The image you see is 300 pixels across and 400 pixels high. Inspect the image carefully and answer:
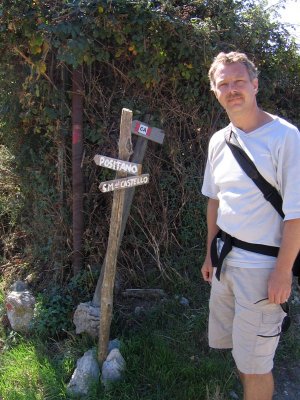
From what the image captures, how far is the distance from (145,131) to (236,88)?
3.93 feet

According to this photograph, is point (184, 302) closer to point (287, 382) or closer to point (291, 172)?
point (287, 382)

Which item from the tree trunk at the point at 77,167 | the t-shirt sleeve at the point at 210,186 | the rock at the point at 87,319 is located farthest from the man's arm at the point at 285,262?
the tree trunk at the point at 77,167

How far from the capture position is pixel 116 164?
273 cm

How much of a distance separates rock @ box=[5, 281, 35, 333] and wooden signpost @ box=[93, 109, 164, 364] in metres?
0.98

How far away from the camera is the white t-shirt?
2.10 m

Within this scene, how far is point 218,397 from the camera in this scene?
2924 millimetres

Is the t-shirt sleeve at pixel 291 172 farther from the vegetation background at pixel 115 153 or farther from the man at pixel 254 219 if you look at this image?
the vegetation background at pixel 115 153

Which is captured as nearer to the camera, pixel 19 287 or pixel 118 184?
pixel 118 184

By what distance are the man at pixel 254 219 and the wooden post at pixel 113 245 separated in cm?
61

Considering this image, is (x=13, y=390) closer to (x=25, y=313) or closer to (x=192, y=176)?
(x=25, y=313)

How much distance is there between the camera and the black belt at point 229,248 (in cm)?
226

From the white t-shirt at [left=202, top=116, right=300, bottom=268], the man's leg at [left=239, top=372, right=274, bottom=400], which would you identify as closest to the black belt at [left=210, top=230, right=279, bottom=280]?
the white t-shirt at [left=202, top=116, right=300, bottom=268]

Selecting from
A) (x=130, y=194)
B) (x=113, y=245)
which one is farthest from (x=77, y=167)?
(x=113, y=245)

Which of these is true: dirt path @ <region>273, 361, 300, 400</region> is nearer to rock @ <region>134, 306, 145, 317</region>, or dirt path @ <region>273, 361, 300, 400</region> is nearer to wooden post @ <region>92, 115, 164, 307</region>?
rock @ <region>134, 306, 145, 317</region>
